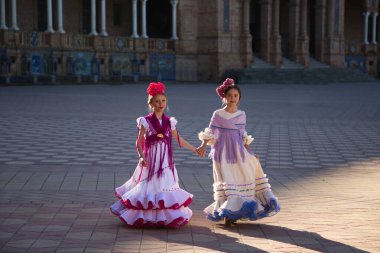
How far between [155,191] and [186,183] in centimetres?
223

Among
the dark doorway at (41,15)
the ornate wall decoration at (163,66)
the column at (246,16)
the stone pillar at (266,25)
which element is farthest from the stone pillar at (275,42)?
the dark doorway at (41,15)

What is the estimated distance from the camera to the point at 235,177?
219 inches

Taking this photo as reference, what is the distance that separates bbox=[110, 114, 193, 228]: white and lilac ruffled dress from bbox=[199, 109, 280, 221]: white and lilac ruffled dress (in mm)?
308

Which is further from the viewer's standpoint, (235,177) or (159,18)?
(159,18)

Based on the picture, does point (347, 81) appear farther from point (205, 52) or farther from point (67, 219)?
point (67, 219)

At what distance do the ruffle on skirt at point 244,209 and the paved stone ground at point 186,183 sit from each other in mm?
121

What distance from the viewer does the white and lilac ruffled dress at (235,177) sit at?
215 inches

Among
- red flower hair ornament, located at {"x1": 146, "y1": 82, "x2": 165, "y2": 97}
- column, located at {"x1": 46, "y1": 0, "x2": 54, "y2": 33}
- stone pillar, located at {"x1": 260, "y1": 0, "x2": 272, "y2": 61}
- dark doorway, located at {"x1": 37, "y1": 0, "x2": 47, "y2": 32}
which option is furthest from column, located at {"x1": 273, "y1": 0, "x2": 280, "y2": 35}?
red flower hair ornament, located at {"x1": 146, "y1": 82, "x2": 165, "y2": 97}

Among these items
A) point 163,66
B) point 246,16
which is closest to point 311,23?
point 246,16

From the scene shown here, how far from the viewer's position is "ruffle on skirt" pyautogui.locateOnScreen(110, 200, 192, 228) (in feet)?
17.7

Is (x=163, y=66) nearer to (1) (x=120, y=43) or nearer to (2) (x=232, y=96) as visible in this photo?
(1) (x=120, y=43)

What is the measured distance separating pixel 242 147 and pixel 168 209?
85 cm

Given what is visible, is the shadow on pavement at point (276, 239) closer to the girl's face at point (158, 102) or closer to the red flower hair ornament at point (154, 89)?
the girl's face at point (158, 102)

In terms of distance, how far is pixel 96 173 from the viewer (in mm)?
8203
